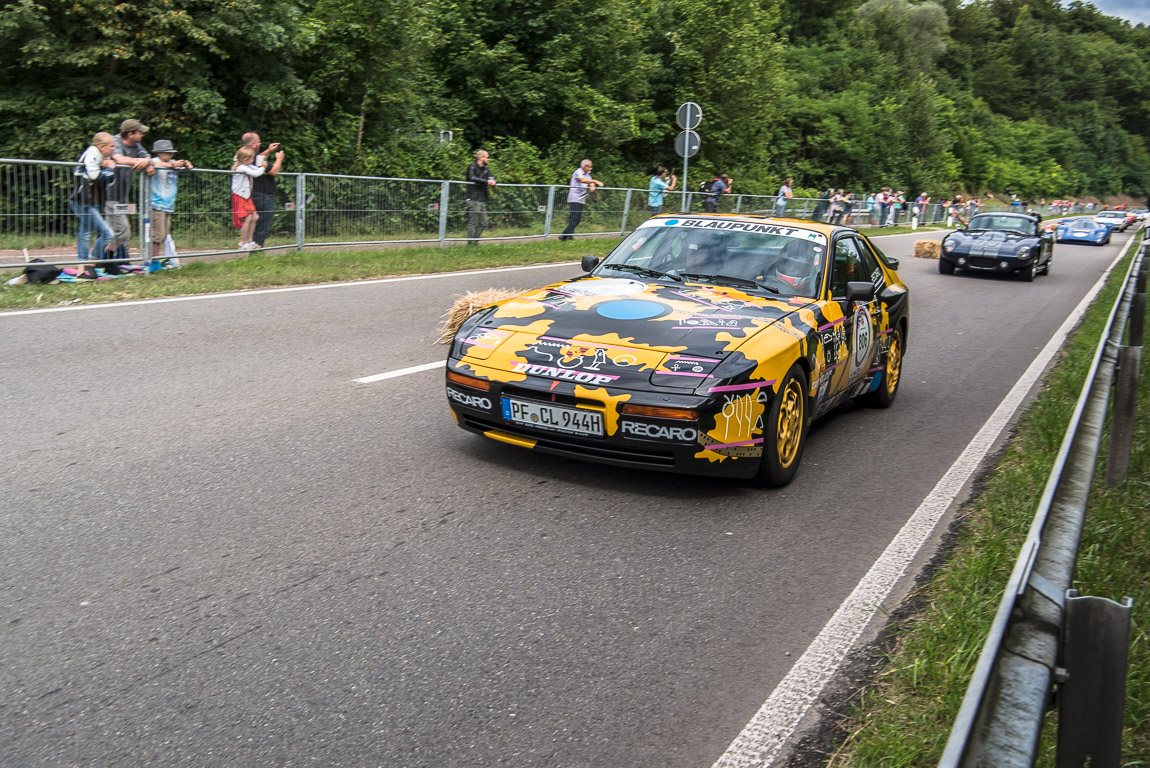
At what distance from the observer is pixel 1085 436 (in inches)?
160

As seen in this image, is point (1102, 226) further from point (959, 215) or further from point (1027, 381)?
point (1027, 381)

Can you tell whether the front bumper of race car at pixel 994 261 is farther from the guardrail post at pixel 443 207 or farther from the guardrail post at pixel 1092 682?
the guardrail post at pixel 1092 682

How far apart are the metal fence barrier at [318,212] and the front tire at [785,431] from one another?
29.9 feet

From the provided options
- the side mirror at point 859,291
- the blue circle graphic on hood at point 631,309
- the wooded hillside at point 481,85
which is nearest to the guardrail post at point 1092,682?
the blue circle graphic on hood at point 631,309

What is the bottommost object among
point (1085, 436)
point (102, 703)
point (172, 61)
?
point (102, 703)

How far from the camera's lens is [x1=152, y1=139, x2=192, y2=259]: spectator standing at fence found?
1231 centimetres

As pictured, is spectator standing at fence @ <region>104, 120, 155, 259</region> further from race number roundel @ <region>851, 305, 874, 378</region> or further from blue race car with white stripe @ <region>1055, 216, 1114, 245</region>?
blue race car with white stripe @ <region>1055, 216, 1114, 245</region>

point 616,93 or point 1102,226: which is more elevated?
point 616,93

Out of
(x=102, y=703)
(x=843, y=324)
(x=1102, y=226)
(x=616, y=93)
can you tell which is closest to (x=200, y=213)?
(x=843, y=324)

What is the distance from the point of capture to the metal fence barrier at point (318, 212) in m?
11.2

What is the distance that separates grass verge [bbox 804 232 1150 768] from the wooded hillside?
16591mm

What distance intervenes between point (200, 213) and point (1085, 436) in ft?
38.3

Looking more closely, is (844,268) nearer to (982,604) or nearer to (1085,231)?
(982,604)

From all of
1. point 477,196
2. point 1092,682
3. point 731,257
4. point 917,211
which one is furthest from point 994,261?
point 917,211
